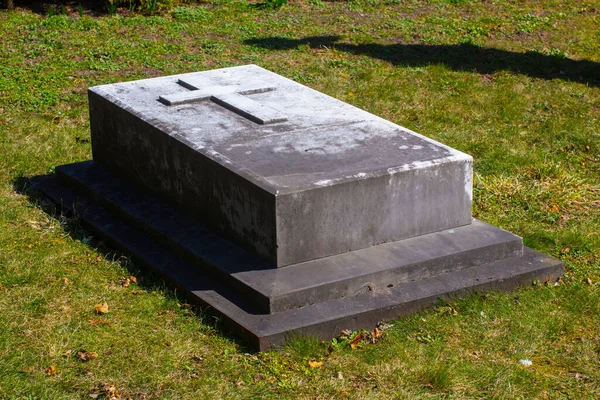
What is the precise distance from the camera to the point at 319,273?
5199mm

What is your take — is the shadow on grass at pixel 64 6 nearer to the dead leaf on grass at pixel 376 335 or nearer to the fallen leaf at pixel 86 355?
the fallen leaf at pixel 86 355

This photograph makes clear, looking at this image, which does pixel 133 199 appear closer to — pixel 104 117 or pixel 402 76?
pixel 104 117

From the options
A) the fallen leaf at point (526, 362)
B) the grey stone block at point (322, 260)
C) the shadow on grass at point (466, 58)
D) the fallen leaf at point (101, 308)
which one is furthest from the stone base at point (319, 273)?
the shadow on grass at point (466, 58)

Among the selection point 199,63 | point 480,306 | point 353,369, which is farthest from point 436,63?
point 353,369

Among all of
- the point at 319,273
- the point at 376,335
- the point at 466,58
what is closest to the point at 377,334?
the point at 376,335

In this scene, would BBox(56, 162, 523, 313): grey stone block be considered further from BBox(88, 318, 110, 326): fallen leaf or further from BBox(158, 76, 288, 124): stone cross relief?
BBox(158, 76, 288, 124): stone cross relief

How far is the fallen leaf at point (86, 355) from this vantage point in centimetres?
482

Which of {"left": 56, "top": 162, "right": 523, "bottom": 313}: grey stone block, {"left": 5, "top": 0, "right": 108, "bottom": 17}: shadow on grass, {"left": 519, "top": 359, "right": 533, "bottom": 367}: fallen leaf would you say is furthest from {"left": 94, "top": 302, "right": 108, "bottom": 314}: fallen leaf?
{"left": 5, "top": 0, "right": 108, "bottom": 17}: shadow on grass

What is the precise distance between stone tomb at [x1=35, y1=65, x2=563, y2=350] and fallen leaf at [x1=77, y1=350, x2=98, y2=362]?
27.4 inches

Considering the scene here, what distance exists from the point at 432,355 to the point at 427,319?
1.18 ft

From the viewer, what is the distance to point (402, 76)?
9.93 m

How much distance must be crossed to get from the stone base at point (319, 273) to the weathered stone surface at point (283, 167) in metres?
Result: 0.10

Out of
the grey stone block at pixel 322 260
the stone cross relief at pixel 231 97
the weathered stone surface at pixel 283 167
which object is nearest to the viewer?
the grey stone block at pixel 322 260

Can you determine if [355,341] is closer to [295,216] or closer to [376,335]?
[376,335]
